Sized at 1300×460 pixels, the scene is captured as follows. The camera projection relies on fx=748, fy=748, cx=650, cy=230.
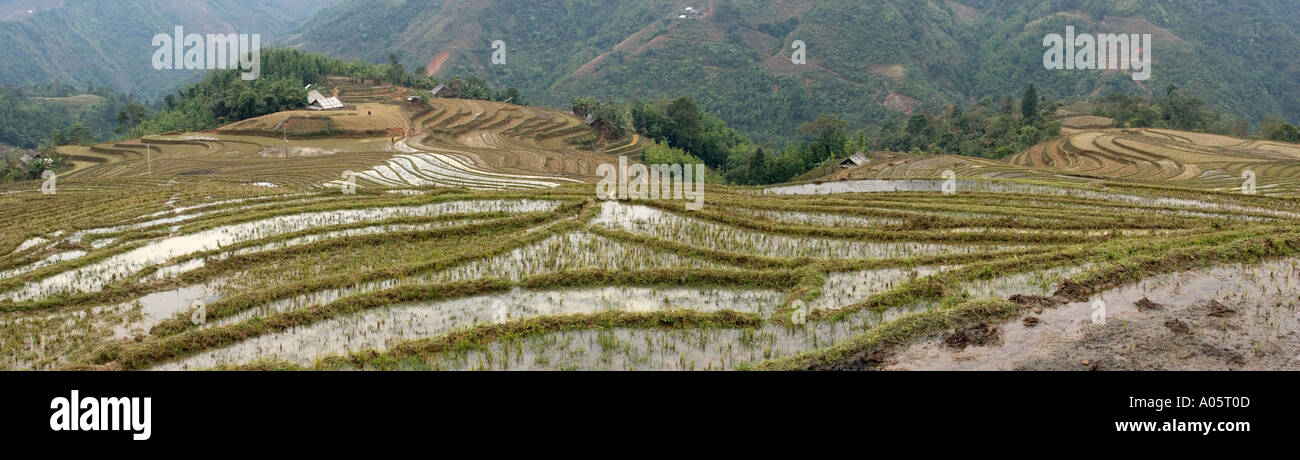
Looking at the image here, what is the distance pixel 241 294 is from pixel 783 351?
7.07m

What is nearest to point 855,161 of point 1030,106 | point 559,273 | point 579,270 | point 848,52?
point 579,270

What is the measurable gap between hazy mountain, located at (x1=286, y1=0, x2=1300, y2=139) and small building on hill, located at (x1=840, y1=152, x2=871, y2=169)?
41.0m

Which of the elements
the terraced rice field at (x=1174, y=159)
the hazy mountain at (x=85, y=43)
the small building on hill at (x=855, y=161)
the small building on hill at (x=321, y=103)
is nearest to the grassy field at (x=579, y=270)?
the terraced rice field at (x=1174, y=159)

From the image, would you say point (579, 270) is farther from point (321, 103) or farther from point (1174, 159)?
point (321, 103)

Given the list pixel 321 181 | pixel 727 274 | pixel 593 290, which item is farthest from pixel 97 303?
pixel 321 181

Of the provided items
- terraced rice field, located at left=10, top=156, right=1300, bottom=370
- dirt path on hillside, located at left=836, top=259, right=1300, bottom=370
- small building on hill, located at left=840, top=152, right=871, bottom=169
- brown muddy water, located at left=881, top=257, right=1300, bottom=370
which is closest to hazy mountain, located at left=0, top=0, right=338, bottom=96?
small building on hill, located at left=840, top=152, right=871, bottom=169

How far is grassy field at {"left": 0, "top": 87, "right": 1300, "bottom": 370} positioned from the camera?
8078 mm

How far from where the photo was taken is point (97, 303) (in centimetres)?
982

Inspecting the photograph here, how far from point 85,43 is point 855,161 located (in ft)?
554

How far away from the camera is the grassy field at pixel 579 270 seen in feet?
26.5

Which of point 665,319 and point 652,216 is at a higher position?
point 652,216

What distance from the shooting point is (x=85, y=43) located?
14700 centimetres

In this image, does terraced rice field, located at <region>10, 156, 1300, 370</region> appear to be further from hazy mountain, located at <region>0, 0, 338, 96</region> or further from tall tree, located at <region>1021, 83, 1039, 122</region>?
hazy mountain, located at <region>0, 0, 338, 96</region>
